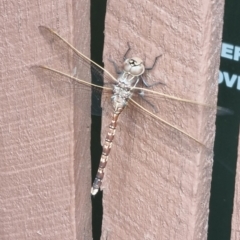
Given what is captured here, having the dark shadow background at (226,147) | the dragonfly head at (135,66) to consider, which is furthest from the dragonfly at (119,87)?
the dark shadow background at (226,147)

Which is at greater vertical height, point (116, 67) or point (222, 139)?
point (116, 67)

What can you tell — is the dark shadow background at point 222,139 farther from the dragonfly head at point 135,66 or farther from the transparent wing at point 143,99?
the dragonfly head at point 135,66

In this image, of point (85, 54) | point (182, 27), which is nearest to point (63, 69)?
point (85, 54)

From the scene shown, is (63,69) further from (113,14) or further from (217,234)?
(217,234)

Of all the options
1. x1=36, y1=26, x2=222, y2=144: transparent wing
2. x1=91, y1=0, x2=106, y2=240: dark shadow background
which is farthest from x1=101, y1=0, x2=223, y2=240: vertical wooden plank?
x1=91, y1=0, x2=106, y2=240: dark shadow background

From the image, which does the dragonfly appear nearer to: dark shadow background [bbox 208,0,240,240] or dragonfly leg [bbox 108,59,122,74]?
dragonfly leg [bbox 108,59,122,74]

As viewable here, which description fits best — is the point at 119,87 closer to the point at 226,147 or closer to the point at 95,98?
the point at 95,98

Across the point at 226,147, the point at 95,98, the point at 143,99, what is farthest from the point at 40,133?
the point at 226,147
